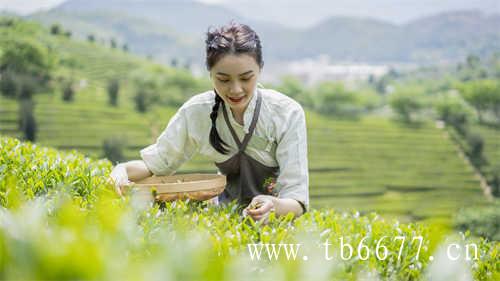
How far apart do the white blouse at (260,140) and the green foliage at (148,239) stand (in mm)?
142

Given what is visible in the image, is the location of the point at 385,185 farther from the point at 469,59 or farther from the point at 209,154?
the point at 209,154

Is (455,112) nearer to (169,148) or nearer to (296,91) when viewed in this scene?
(296,91)

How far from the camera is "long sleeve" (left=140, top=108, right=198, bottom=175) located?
6.03 feet

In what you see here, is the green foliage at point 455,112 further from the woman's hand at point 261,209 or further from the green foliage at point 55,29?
the woman's hand at point 261,209

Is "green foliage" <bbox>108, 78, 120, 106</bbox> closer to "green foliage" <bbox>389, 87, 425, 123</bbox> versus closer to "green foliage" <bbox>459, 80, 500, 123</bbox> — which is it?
"green foliage" <bbox>389, 87, 425, 123</bbox>

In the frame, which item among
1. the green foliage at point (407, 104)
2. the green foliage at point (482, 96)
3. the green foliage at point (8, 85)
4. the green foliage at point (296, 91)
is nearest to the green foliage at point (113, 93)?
the green foliage at point (8, 85)

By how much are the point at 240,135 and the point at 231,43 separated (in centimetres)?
33

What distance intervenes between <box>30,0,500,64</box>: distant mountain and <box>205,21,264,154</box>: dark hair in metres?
52.5

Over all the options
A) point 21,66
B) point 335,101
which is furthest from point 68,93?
point 335,101

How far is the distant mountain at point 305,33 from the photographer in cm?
6238

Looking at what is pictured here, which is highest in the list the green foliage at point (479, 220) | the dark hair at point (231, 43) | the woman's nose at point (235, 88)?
the dark hair at point (231, 43)

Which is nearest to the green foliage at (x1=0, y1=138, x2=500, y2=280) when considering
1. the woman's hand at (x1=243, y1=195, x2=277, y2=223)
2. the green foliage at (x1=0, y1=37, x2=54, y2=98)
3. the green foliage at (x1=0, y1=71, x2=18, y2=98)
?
the woman's hand at (x1=243, y1=195, x2=277, y2=223)

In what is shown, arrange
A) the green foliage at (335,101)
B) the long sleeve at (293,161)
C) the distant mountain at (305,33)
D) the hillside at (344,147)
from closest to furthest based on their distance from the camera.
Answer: the long sleeve at (293,161) → the hillside at (344,147) → the green foliage at (335,101) → the distant mountain at (305,33)

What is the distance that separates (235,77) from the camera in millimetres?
1602
